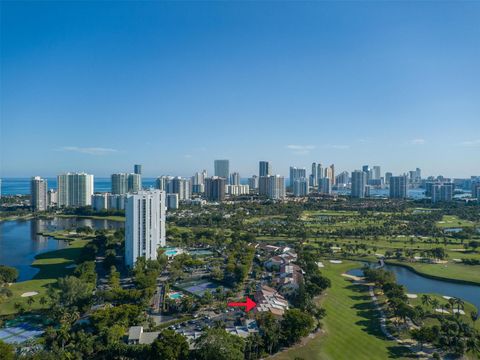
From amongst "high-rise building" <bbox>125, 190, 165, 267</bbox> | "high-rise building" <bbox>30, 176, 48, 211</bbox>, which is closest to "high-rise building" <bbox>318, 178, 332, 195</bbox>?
"high-rise building" <bbox>30, 176, 48, 211</bbox>

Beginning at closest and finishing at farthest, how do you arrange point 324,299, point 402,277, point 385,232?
point 324,299 < point 402,277 < point 385,232

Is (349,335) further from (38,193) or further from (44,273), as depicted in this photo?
(38,193)

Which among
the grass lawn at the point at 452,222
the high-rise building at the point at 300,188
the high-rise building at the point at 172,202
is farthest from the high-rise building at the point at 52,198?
the grass lawn at the point at 452,222

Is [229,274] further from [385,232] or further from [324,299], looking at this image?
[385,232]

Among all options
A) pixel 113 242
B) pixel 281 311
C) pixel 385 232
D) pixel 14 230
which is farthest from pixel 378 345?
pixel 14 230

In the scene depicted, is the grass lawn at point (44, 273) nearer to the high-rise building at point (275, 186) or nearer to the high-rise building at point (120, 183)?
the high-rise building at point (120, 183)

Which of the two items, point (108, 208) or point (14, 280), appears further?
point (108, 208)
